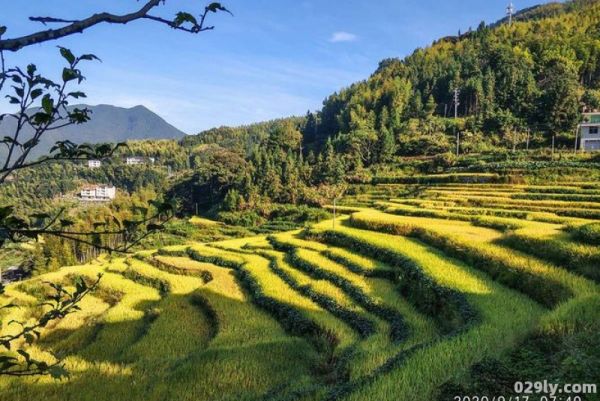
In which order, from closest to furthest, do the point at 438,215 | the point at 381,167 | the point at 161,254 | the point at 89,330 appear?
the point at 89,330 < the point at 438,215 < the point at 161,254 < the point at 381,167

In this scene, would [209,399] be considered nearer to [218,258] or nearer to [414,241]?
[414,241]

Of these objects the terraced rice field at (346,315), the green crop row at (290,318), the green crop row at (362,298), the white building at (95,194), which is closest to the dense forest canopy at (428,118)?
the white building at (95,194)

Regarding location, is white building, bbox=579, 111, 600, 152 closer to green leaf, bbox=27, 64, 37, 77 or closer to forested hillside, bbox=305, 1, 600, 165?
forested hillside, bbox=305, 1, 600, 165

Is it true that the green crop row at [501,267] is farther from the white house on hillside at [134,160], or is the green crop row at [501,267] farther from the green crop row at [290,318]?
the white house on hillside at [134,160]

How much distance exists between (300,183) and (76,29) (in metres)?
54.7

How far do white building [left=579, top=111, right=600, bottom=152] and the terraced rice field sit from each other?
28039mm

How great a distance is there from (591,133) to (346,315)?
45416 mm

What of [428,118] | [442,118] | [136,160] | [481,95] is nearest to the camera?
[481,95]

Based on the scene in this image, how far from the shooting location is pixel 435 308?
36.4ft

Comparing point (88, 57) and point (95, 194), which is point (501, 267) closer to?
point (88, 57)

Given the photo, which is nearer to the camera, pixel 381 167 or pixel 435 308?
pixel 435 308

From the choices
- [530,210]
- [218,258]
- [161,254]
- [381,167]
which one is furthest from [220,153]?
[530,210]

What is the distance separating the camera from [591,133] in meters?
44.6

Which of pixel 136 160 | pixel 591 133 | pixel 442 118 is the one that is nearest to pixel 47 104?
pixel 591 133
